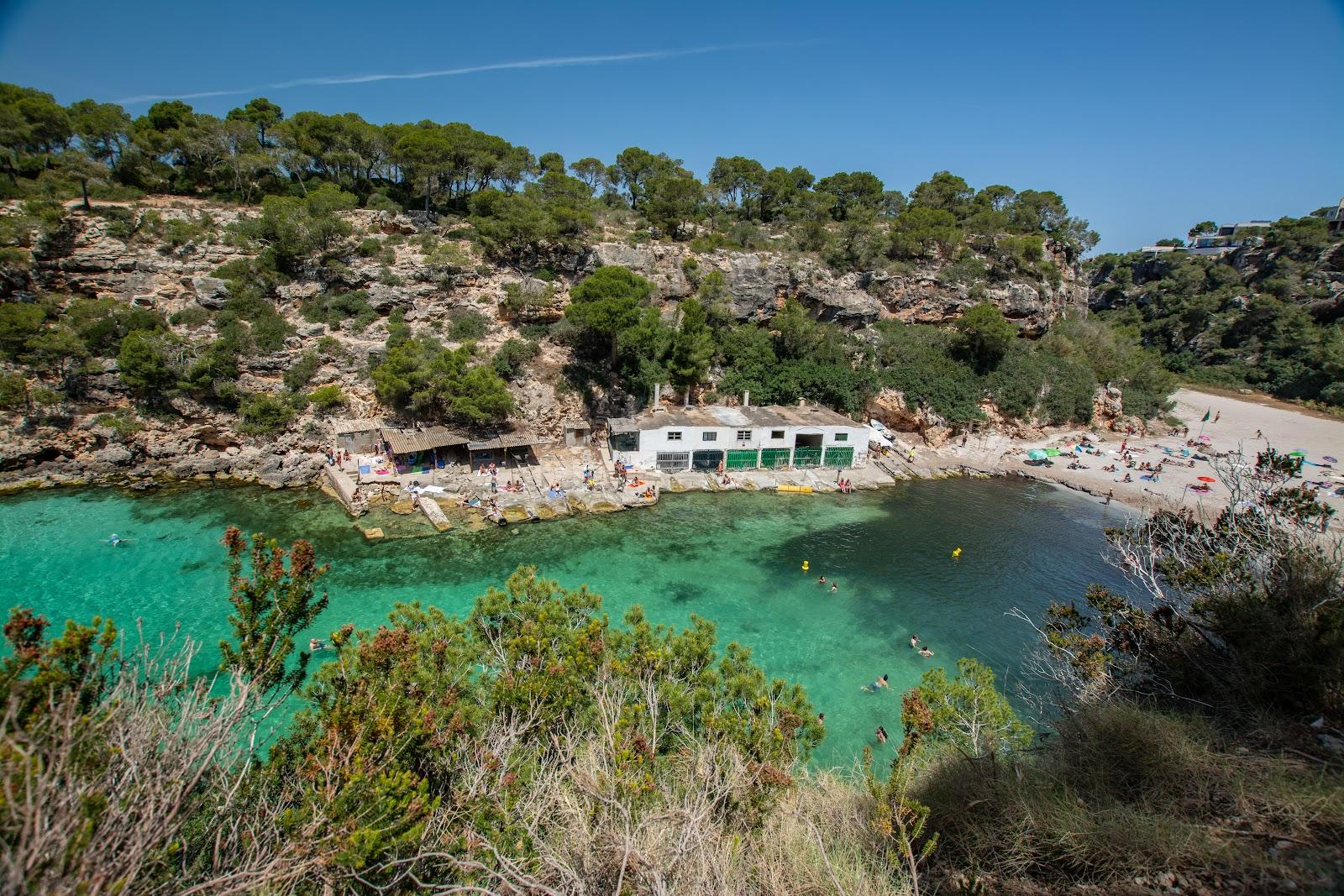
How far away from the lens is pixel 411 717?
21.5 ft

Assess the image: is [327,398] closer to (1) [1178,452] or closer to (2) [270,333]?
(2) [270,333]

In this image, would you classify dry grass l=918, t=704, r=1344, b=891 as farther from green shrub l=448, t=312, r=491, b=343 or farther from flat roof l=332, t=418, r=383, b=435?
green shrub l=448, t=312, r=491, b=343

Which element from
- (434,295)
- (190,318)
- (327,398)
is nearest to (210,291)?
(190,318)

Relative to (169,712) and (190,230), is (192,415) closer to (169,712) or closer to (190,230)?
(190,230)

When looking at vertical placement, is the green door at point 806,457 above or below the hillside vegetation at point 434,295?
below

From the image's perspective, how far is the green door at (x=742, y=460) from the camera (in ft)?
103

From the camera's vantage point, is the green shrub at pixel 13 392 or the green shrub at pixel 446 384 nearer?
the green shrub at pixel 13 392

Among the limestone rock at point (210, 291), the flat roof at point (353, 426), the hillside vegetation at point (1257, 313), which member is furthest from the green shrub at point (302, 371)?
the hillside vegetation at point (1257, 313)

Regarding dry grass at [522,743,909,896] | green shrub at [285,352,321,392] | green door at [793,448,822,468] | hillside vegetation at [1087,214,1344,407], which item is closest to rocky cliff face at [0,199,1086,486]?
green shrub at [285,352,321,392]

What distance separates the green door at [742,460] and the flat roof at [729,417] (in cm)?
164

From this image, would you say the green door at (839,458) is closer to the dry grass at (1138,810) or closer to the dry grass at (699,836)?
the dry grass at (1138,810)

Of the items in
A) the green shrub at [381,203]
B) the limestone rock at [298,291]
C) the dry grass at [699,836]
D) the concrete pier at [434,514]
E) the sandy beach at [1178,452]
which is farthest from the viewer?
the green shrub at [381,203]

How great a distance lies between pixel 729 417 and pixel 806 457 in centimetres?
527

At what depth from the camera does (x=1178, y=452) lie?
36.2 meters
